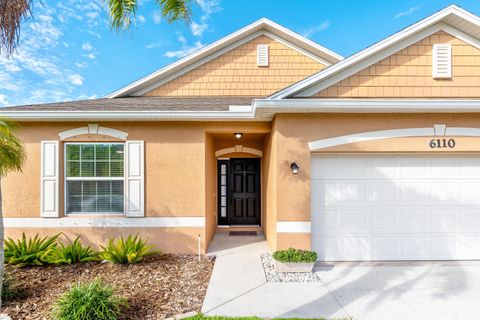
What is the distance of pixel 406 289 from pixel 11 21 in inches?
275

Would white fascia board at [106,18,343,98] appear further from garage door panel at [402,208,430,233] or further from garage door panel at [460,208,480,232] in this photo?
garage door panel at [460,208,480,232]

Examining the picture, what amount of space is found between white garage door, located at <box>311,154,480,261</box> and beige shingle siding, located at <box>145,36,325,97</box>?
434 cm

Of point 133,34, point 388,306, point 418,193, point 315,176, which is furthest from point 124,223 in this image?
point 418,193

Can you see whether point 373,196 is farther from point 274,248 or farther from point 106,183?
point 106,183

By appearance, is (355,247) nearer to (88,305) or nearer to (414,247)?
(414,247)

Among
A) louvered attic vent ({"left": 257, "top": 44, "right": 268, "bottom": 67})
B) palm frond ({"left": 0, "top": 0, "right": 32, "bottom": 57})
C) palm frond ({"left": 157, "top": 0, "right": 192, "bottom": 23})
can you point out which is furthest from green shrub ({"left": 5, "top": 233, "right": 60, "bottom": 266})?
louvered attic vent ({"left": 257, "top": 44, "right": 268, "bottom": 67})

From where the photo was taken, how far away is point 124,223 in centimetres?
610

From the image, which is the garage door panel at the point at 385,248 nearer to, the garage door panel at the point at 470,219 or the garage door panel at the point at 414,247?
the garage door panel at the point at 414,247

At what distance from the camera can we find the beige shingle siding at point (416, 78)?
5461 mm

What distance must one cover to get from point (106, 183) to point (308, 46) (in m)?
7.54

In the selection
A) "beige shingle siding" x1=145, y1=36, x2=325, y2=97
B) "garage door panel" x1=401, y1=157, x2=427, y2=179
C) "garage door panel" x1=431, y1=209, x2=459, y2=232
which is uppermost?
"beige shingle siding" x1=145, y1=36, x2=325, y2=97

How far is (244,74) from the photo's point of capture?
878 centimetres

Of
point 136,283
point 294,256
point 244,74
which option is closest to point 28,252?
point 136,283

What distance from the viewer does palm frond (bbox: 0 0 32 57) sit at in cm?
316
